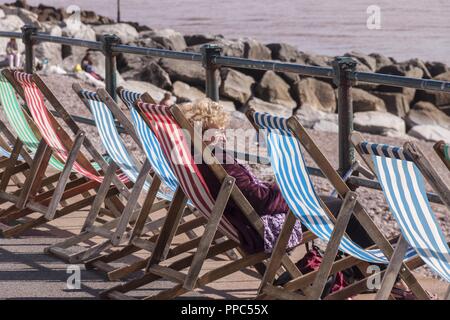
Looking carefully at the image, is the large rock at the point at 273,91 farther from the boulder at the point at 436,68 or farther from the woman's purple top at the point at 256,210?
the woman's purple top at the point at 256,210

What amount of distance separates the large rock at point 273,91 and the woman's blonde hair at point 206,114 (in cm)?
2907

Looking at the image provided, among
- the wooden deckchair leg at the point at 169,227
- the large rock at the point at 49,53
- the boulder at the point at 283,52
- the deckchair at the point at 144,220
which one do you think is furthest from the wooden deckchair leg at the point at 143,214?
the boulder at the point at 283,52

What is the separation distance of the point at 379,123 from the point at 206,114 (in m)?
26.2

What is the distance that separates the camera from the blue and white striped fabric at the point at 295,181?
4574mm

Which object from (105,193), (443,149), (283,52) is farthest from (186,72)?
(443,149)

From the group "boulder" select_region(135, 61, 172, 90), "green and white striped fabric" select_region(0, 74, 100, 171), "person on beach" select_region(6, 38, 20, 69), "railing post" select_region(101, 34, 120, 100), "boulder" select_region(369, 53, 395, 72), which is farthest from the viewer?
"boulder" select_region(369, 53, 395, 72)

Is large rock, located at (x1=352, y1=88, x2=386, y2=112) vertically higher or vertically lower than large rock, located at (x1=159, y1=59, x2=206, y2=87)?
lower

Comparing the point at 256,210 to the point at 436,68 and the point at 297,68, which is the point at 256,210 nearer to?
the point at 297,68

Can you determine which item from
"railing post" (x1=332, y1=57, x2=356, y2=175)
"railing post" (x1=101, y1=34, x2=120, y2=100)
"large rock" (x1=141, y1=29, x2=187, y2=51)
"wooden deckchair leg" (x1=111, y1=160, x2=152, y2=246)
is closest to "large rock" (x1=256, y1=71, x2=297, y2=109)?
"large rock" (x1=141, y1=29, x2=187, y2=51)

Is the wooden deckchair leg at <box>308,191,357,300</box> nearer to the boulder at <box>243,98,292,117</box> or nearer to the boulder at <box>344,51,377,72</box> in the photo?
the boulder at <box>243,98,292,117</box>

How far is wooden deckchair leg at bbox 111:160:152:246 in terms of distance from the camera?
5.48 metres

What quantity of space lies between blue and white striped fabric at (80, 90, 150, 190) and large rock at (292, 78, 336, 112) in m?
28.6

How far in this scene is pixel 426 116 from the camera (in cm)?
3494

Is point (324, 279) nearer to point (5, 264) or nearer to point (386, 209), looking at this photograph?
point (5, 264)
